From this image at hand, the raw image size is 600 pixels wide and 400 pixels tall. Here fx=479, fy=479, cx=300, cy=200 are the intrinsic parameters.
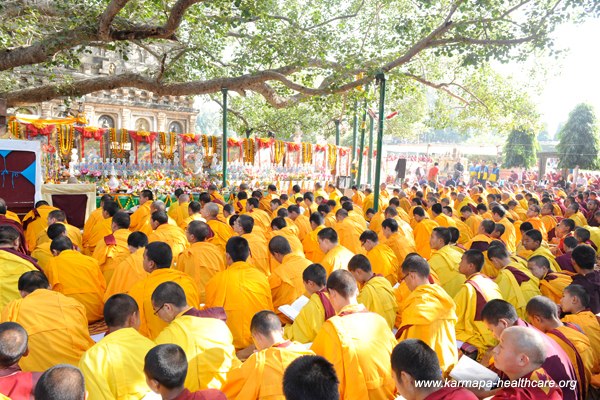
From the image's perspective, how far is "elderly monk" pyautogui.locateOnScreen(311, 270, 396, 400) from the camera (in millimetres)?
3520

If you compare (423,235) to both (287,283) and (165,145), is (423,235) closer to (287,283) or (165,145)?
(287,283)

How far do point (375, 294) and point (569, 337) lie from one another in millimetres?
1831

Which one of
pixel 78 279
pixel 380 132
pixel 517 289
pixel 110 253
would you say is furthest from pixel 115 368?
pixel 380 132

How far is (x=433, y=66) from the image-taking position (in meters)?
16.0

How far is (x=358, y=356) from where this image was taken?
3.55 metres

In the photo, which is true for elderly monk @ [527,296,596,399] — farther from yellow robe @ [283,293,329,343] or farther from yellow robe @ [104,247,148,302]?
yellow robe @ [104,247,148,302]

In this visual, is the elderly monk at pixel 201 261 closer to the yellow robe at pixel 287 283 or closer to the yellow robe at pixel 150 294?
the yellow robe at pixel 287 283

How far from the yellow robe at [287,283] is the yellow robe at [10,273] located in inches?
112

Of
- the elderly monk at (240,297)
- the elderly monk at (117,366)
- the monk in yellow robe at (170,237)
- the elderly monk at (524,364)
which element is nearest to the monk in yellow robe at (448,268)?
the elderly monk at (240,297)

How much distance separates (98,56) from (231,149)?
1335cm

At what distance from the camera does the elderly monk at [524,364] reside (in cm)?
298

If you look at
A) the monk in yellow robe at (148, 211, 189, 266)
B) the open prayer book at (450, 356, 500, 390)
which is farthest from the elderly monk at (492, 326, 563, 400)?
the monk in yellow robe at (148, 211, 189, 266)

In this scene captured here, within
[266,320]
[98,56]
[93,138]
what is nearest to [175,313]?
[266,320]

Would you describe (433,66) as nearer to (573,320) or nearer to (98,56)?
(573,320)
